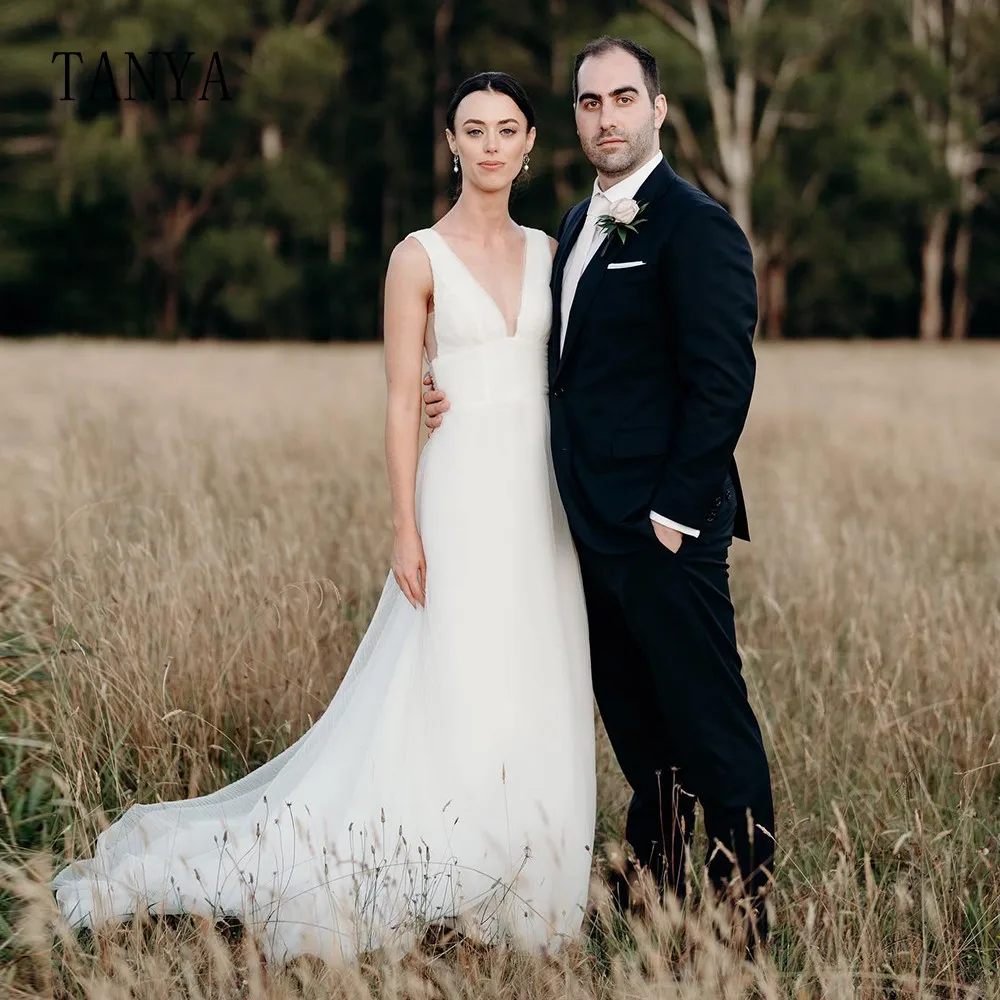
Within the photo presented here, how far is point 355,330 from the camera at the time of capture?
31.5m

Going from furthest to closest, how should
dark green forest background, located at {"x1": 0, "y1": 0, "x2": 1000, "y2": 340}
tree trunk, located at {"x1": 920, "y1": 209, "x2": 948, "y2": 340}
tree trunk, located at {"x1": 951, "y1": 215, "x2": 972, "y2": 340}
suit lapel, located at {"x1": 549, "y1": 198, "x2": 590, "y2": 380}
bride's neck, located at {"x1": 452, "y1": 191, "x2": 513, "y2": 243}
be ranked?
1. tree trunk, located at {"x1": 951, "y1": 215, "x2": 972, "y2": 340}
2. tree trunk, located at {"x1": 920, "y1": 209, "x2": 948, "y2": 340}
3. dark green forest background, located at {"x1": 0, "y1": 0, "x2": 1000, "y2": 340}
4. bride's neck, located at {"x1": 452, "y1": 191, "x2": 513, "y2": 243}
5. suit lapel, located at {"x1": 549, "y1": 198, "x2": 590, "y2": 380}

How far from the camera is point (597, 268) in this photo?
2980 mm

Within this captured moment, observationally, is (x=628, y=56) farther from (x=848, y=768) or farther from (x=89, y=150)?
(x=89, y=150)

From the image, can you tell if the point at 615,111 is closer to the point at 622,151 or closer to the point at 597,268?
the point at 622,151

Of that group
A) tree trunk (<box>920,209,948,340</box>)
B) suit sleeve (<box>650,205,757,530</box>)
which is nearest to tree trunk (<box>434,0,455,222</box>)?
tree trunk (<box>920,209,948,340</box>)

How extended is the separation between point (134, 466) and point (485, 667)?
4.28 meters

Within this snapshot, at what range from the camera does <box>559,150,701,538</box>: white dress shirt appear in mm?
3027

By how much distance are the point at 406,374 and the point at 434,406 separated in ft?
0.43

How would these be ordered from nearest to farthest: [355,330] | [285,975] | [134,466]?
[285,975] → [134,466] → [355,330]

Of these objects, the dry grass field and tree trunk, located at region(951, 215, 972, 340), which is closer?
the dry grass field

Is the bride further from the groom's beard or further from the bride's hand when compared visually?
the groom's beard

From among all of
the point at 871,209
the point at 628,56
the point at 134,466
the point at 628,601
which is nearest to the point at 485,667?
the point at 628,601

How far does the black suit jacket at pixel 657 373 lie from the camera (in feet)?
9.32

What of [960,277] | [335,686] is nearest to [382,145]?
[960,277]
